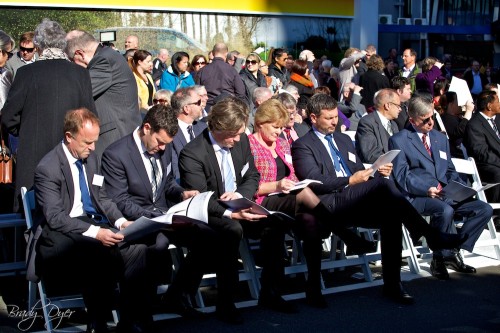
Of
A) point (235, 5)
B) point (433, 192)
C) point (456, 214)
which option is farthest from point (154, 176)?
point (235, 5)

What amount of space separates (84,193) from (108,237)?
1.73 feet

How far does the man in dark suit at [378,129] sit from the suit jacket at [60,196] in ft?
11.0

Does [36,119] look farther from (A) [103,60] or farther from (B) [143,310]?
(B) [143,310]

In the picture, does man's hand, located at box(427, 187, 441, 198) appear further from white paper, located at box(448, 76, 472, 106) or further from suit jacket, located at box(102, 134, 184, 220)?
white paper, located at box(448, 76, 472, 106)

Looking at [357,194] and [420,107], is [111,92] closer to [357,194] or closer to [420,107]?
[357,194]

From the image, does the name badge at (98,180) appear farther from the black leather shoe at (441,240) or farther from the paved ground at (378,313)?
the black leather shoe at (441,240)

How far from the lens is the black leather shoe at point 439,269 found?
25.3 ft

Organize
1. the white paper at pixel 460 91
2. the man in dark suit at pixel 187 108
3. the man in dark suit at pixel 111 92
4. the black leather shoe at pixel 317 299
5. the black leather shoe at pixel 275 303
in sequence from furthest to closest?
1. the white paper at pixel 460 91
2. the man in dark suit at pixel 187 108
3. the man in dark suit at pixel 111 92
4. the black leather shoe at pixel 317 299
5. the black leather shoe at pixel 275 303

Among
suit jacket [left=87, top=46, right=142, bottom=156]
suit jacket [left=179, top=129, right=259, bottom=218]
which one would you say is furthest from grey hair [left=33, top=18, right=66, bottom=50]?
suit jacket [left=179, top=129, right=259, bottom=218]

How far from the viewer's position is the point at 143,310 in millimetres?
6066

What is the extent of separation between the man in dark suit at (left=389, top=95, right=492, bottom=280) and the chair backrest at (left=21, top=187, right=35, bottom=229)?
11.0 feet

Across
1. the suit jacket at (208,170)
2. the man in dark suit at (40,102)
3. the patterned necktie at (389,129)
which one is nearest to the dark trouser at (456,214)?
the patterned necktie at (389,129)

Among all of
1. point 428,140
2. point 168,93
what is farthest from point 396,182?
point 168,93

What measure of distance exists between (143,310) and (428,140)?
11.6 ft
